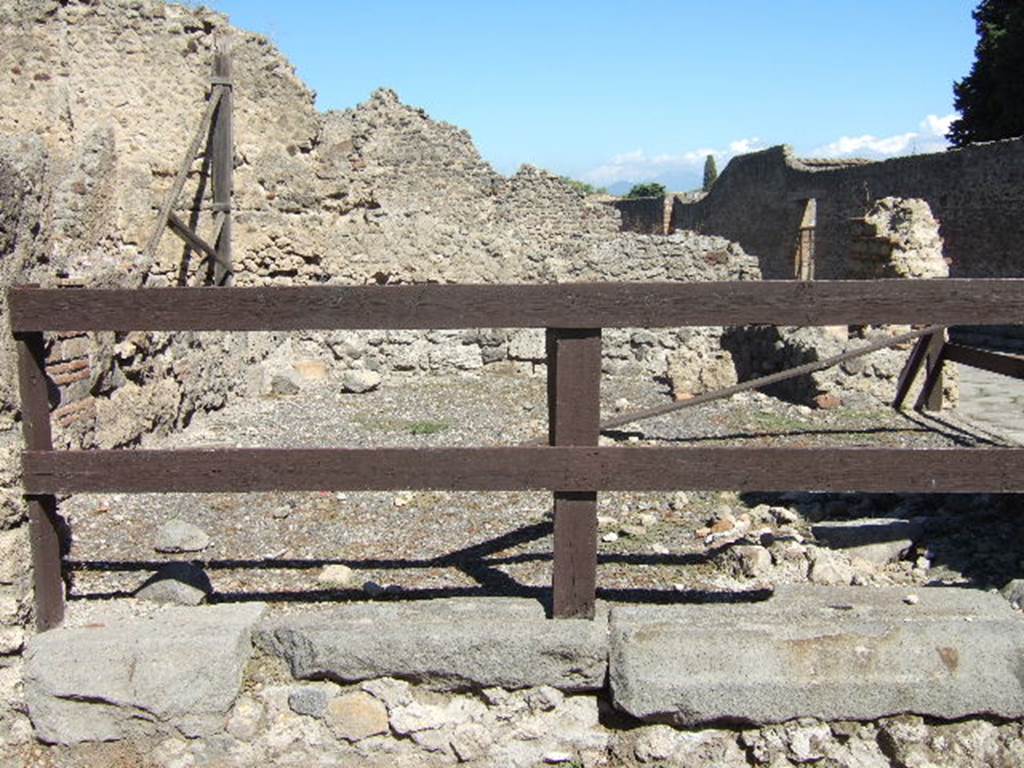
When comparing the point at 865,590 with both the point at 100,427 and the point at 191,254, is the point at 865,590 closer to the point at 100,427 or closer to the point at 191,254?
the point at 100,427

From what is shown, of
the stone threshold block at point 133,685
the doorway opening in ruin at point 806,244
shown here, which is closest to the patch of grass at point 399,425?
the stone threshold block at point 133,685

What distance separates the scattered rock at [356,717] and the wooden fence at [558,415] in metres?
0.64

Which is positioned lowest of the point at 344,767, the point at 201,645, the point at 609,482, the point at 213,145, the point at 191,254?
the point at 344,767

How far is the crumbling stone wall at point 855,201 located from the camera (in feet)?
56.7

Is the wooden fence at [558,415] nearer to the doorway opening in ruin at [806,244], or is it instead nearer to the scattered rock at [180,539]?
the scattered rock at [180,539]

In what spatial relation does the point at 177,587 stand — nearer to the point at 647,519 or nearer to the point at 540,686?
the point at 540,686

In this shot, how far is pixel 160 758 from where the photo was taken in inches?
117

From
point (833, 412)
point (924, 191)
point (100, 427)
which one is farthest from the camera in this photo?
point (924, 191)

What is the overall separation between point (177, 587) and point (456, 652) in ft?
3.77

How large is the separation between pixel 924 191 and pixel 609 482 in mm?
18091

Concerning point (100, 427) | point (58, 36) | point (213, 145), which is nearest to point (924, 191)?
point (213, 145)

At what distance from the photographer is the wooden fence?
2990 millimetres

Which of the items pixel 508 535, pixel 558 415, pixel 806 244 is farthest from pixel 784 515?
pixel 806 244

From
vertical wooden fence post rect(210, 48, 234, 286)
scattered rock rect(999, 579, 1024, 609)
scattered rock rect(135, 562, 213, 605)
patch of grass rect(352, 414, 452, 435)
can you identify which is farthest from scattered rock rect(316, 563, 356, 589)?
vertical wooden fence post rect(210, 48, 234, 286)
